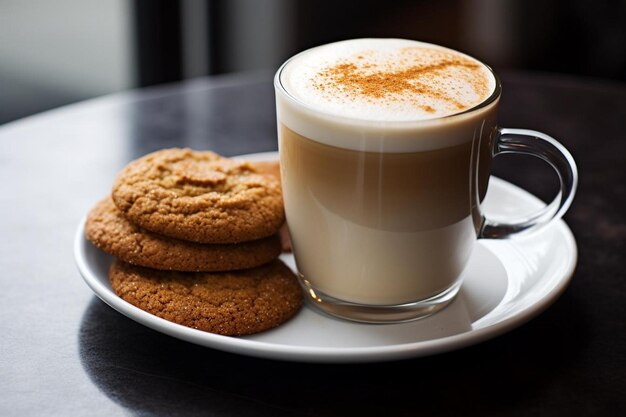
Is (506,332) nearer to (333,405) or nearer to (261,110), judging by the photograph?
(333,405)

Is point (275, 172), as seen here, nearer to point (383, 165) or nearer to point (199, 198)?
point (199, 198)

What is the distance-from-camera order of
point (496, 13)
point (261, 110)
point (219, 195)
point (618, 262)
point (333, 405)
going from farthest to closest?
point (496, 13)
point (261, 110)
point (618, 262)
point (219, 195)
point (333, 405)

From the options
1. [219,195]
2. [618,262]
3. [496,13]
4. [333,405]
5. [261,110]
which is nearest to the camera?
[333,405]

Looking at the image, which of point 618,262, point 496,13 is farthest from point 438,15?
point 618,262

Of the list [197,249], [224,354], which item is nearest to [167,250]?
[197,249]

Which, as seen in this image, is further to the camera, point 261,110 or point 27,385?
point 261,110

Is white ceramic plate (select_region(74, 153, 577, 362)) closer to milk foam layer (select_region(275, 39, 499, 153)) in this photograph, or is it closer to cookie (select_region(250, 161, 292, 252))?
cookie (select_region(250, 161, 292, 252))

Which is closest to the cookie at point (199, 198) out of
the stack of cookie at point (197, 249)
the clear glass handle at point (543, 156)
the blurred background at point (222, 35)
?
the stack of cookie at point (197, 249)

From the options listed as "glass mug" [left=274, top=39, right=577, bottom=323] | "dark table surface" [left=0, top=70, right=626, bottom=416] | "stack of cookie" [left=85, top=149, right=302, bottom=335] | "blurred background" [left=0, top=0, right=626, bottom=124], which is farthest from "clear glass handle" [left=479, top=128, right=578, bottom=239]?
"blurred background" [left=0, top=0, right=626, bottom=124]
